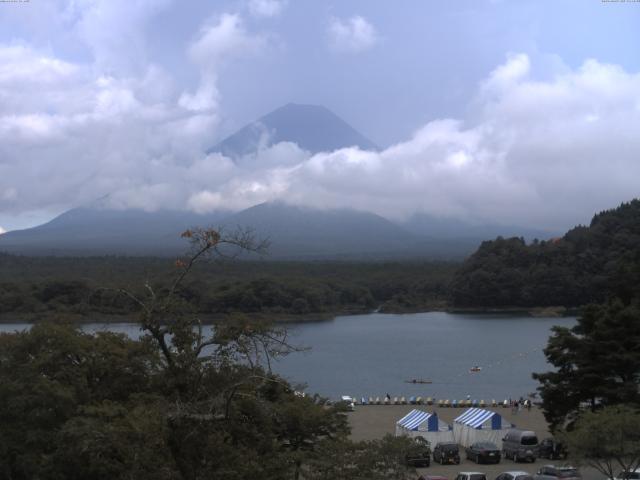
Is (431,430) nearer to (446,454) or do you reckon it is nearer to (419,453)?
(446,454)

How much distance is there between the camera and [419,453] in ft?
21.9

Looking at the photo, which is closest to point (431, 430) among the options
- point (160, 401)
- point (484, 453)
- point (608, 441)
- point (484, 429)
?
point (484, 429)

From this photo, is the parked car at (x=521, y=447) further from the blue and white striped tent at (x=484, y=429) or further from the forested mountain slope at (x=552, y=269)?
the forested mountain slope at (x=552, y=269)

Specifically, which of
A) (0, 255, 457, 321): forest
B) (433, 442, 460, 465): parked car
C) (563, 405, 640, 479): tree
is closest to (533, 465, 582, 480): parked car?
(563, 405, 640, 479): tree

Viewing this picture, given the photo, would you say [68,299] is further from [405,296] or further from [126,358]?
[126,358]

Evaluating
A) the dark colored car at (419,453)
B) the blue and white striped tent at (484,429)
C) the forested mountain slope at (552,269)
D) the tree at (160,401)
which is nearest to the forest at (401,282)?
the forested mountain slope at (552,269)

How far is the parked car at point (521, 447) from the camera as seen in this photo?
12344mm

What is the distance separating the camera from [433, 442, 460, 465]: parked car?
12.4 meters

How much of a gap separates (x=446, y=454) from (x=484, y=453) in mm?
577

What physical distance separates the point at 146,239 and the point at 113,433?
103 m

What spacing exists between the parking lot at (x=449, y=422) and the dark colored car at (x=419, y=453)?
12 centimetres

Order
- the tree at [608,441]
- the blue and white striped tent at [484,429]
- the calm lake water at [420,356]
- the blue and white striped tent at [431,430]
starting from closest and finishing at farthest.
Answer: the tree at [608,441] → the blue and white striped tent at [431,430] → the blue and white striped tent at [484,429] → the calm lake water at [420,356]

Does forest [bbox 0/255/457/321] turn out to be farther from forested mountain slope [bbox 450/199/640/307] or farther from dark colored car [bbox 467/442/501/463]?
dark colored car [bbox 467/442/501/463]

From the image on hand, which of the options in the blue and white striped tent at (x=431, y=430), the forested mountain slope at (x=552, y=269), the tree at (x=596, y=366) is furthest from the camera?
the forested mountain slope at (x=552, y=269)
